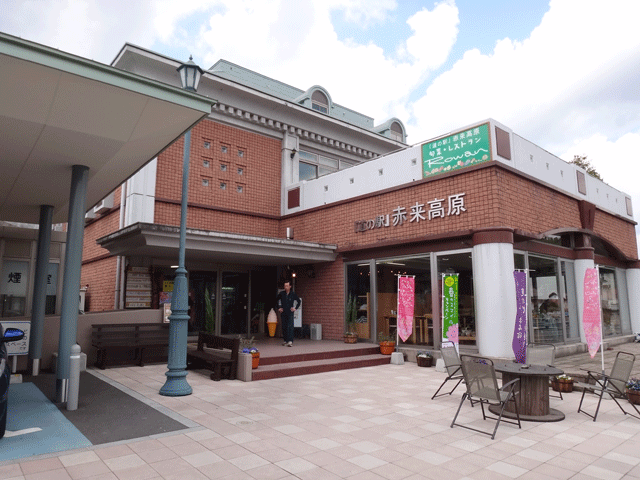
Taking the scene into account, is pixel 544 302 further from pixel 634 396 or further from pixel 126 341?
pixel 126 341

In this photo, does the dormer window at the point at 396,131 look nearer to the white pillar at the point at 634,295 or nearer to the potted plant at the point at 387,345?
the white pillar at the point at 634,295

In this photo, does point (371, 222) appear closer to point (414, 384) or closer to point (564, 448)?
point (414, 384)

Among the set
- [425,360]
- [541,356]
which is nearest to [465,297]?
[425,360]

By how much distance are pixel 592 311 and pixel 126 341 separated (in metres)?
9.55

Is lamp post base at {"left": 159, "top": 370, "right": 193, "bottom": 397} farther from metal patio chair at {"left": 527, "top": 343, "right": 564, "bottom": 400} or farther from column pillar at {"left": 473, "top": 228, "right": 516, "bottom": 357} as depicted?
column pillar at {"left": 473, "top": 228, "right": 516, "bottom": 357}

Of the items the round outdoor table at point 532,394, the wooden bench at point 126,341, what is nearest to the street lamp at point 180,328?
the wooden bench at point 126,341

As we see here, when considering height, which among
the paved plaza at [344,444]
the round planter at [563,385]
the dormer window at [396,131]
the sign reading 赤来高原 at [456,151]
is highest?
the dormer window at [396,131]

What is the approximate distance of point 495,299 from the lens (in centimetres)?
930

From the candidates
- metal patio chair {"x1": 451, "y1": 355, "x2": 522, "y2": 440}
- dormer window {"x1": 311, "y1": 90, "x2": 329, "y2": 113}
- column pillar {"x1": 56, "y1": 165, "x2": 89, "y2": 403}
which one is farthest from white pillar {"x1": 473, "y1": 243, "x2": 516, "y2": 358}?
dormer window {"x1": 311, "y1": 90, "x2": 329, "y2": 113}

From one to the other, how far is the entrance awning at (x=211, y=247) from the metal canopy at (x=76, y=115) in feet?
6.82

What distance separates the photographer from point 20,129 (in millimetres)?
5574

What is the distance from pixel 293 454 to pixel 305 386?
365cm

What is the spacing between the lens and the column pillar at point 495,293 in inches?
361

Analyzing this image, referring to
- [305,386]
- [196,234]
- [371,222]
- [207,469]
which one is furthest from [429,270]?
[207,469]
